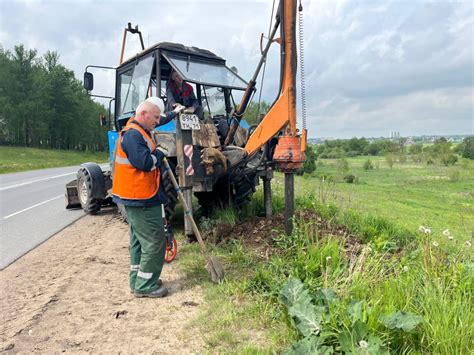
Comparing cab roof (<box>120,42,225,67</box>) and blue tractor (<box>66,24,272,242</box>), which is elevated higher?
cab roof (<box>120,42,225,67</box>)

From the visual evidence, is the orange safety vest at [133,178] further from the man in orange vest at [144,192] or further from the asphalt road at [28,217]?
the asphalt road at [28,217]

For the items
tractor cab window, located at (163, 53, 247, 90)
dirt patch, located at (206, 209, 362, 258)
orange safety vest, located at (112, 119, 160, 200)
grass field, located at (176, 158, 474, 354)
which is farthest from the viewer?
tractor cab window, located at (163, 53, 247, 90)

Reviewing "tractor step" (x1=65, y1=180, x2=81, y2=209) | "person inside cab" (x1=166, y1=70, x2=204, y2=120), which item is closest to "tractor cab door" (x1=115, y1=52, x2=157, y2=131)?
"person inside cab" (x1=166, y1=70, x2=204, y2=120)

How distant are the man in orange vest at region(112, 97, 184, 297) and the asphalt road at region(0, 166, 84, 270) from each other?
2449 millimetres

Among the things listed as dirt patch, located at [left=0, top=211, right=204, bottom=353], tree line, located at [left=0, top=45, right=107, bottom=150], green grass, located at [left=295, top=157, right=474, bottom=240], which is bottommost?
green grass, located at [left=295, top=157, right=474, bottom=240]

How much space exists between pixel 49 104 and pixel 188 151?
4725 cm

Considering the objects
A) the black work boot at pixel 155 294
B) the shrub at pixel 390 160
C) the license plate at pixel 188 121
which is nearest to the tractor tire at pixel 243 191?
the license plate at pixel 188 121

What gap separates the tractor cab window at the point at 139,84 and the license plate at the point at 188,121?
1398 mm

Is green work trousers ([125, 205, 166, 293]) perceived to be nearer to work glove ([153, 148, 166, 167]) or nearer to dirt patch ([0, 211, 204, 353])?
dirt patch ([0, 211, 204, 353])

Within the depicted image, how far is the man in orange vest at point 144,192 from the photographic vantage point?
12.9 ft

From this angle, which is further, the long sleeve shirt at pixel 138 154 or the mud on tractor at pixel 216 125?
the mud on tractor at pixel 216 125

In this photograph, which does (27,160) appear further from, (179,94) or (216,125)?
(216,125)

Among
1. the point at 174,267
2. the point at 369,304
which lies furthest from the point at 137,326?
the point at 369,304

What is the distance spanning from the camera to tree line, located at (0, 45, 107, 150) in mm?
42094
